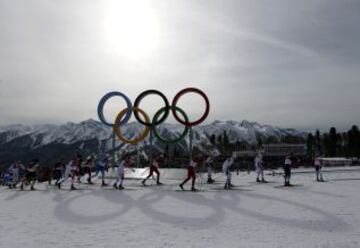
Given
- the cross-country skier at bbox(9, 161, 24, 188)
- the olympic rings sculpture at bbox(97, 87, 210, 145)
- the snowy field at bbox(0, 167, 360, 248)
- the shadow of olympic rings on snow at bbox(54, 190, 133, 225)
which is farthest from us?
the olympic rings sculpture at bbox(97, 87, 210, 145)

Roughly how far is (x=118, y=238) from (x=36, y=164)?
1412 centimetres

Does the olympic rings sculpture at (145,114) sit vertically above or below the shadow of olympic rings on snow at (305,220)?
above

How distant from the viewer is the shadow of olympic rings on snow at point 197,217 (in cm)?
1090

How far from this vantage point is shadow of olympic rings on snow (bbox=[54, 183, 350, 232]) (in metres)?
10.9

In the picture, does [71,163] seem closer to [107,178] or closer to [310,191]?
[107,178]

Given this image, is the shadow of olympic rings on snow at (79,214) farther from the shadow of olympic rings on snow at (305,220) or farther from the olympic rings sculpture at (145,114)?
the olympic rings sculpture at (145,114)

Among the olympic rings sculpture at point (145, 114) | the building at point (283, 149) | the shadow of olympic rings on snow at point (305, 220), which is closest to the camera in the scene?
the shadow of olympic rings on snow at point (305, 220)

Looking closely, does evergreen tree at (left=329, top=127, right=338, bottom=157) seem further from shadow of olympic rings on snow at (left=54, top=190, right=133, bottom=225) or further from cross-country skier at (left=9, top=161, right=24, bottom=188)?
shadow of olympic rings on snow at (left=54, top=190, right=133, bottom=225)

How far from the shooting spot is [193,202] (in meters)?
15.3

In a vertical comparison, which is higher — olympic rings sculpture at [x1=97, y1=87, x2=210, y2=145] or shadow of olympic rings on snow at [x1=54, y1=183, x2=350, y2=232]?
olympic rings sculpture at [x1=97, y1=87, x2=210, y2=145]

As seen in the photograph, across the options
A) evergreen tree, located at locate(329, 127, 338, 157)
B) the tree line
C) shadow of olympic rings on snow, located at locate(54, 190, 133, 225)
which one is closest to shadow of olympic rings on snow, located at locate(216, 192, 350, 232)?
shadow of olympic rings on snow, located at locate(54, 190, 133, 225)

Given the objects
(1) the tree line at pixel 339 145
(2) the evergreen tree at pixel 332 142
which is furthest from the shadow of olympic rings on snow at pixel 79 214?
(2) the evergreen tree at pixel 332 142

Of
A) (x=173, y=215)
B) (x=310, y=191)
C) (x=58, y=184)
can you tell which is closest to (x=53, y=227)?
(x=173, y=215)

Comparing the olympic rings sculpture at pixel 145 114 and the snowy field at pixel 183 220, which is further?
the olympic rings sculpture at pixel 145 114
